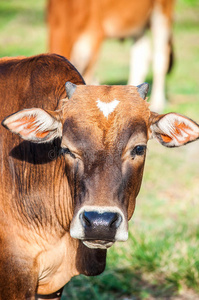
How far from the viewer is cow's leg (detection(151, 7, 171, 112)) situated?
11781mm

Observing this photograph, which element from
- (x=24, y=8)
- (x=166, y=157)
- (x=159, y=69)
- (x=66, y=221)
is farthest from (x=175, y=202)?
(x=24, y=8)

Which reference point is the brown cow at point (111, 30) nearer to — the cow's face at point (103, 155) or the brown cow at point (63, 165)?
the brown cow at point (63, 165)

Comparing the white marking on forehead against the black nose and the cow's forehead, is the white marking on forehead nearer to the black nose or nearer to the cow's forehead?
the cow's forehead

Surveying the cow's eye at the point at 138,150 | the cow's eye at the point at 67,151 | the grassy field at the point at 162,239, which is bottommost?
the grassy field at the point at 162,239

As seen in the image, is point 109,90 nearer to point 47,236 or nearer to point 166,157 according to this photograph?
point 47,236

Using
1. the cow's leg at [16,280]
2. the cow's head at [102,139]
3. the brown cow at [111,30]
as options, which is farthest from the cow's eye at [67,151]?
the brown cow at [111,30]

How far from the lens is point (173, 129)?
3.88 meters

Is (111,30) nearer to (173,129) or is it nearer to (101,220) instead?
(173,129)

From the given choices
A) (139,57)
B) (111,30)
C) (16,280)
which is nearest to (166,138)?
(16,280)

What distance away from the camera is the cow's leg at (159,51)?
11781mm

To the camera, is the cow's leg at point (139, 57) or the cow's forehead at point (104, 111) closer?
the cow's forehead at point (104, 111)

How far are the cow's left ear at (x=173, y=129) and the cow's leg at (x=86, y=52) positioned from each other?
604 cm

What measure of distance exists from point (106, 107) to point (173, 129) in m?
0.48

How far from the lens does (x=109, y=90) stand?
3799mm
